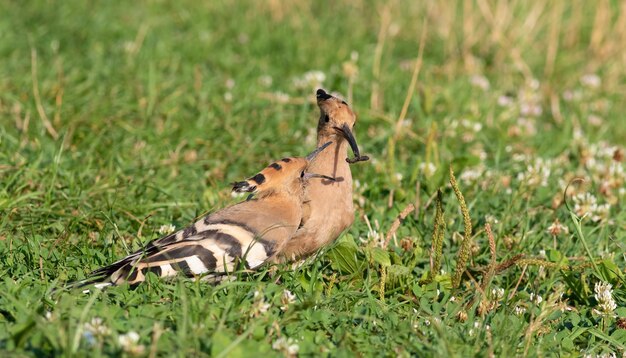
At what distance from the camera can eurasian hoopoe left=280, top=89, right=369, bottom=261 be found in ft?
11.9

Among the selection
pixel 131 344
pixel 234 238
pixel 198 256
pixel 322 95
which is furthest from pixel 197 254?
pixel 322 95

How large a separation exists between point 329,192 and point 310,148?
5.10 ft

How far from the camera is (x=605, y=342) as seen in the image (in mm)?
3387

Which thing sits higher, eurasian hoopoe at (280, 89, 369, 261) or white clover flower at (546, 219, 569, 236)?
eurasian hoopoe at (280, 89, 369, 261)

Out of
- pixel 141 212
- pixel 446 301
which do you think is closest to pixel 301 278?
pixel 446 301

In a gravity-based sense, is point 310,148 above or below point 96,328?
below

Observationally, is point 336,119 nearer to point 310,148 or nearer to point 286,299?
point 286,299

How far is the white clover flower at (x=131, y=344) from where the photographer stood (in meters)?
2.60

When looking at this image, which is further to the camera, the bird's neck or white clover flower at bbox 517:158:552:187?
white clover flower at bbox 517:158:552:187

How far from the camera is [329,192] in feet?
12.2

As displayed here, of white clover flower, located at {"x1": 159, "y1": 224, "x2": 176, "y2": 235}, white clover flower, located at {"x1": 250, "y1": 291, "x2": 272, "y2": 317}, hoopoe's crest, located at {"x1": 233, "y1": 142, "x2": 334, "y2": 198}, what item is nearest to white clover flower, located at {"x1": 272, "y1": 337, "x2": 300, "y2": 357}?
white clover flower, located at {"x1": 250, "y1": 291, "x2": 272, "y2": 317}

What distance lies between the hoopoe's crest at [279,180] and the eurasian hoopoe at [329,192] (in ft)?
0.20

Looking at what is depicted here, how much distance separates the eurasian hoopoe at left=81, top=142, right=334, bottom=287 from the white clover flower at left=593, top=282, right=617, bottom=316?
118 cm

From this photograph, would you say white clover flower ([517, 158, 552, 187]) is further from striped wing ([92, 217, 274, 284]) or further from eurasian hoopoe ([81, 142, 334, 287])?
striped wing ([92, 217, 274, 284])
